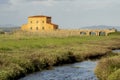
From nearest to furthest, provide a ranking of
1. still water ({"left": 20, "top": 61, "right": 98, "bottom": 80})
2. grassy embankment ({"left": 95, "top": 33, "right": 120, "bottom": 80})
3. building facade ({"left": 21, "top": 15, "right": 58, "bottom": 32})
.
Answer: grassy embankment ({"left": 95, "top": 33, "right": 120, "bottom": 80}), still water ({"left": 20, "top": 61, "right": 98, "bottom": 80}), building facade ({"left": 21, "top": 15, "right": 58, "bottom": 32})

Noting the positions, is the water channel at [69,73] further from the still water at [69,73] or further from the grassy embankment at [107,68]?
the grassy embankment at [107,68]

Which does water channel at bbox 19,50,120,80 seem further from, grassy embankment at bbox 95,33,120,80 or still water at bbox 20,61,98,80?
grassy embankment at bbox 95,33,120,80

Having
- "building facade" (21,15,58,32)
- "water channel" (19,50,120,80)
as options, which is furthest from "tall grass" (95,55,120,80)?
"building facade" (21,15,58,32)

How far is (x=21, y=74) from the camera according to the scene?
34.2 m

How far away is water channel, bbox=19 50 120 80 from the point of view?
3501cm

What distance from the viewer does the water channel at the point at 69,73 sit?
115 feet

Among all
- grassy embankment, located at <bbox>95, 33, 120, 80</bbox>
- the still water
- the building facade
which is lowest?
the still water

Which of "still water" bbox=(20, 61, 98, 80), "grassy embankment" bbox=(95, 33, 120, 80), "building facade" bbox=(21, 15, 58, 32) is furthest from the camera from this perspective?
"building facade" bbox=(21, 15, 58, 32)

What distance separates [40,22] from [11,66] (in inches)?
4012

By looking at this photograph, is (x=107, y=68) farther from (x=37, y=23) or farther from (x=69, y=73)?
(x=37, y=23)

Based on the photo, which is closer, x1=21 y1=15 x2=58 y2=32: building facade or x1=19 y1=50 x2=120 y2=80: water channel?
x1=19 y1=50 x2=120 y2=80: water channel

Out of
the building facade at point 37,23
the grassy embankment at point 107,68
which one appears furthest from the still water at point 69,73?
the building facade at point 37,23

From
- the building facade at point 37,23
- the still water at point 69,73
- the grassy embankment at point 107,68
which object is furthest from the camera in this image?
the building facade at point 37,23

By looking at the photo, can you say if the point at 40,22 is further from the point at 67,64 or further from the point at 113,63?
the point at 113,63
